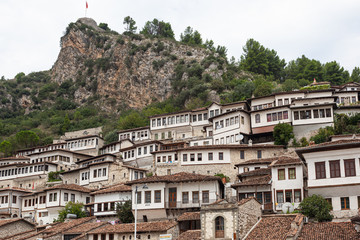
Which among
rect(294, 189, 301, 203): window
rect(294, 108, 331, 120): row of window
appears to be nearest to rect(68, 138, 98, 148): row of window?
rect(294, 108, 331, 120): row of window

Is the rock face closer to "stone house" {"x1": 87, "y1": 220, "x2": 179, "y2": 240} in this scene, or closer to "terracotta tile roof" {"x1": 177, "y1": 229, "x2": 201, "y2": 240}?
"stone house" {"x1": 87, "y1": 220, "x2": 179, "y2": 240}

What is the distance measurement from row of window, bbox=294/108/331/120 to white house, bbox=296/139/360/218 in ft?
70.4

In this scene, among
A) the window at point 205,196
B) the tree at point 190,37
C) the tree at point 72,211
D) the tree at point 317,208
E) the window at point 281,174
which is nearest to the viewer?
the tree at point 317,208

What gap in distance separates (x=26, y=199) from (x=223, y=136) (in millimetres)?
31208

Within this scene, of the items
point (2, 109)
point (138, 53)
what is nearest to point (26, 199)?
point (138, 53)

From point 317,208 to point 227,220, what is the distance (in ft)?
24.8

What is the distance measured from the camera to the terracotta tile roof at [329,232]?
28203mm

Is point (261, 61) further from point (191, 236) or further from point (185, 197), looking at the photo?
point (191, 236)

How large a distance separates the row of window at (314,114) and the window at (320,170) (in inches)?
856

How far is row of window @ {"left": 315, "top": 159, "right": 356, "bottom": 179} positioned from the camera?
114 ft

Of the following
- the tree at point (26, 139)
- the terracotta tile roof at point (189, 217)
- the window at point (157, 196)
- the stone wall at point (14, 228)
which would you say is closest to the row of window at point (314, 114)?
the window at point (157, 196)

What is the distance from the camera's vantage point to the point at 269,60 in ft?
400

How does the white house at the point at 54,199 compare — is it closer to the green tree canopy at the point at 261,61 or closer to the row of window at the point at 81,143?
the row of window at the point at 81,143

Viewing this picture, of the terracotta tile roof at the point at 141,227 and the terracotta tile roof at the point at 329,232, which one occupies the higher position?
the terracotta tile roof at the point at 329,232
